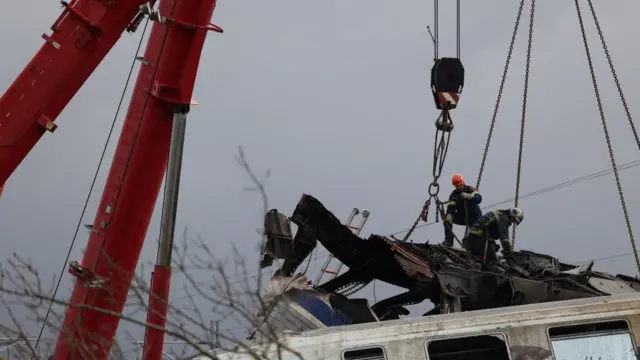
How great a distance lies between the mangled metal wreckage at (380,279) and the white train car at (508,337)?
1.75 m

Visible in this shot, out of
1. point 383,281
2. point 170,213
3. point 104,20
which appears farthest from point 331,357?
point 104,20

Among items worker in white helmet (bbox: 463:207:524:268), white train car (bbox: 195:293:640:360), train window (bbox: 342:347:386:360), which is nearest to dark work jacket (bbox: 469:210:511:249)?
worker in white helmet (bbox: 463:207:524:268)

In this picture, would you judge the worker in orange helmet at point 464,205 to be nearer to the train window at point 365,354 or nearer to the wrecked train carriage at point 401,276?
the wrecked train carriage at point 401,276

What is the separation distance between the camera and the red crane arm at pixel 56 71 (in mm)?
7828

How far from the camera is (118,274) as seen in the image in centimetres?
758

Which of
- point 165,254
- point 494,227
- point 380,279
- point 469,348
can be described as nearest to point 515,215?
point 494,227

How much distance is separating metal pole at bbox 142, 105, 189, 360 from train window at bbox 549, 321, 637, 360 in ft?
Answer: 10.3

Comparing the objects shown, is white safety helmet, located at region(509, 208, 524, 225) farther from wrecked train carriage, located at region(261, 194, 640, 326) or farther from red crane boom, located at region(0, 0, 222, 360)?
red crane boom, located at region(0, 0, 222, 360)

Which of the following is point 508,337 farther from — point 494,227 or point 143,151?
point 494,227

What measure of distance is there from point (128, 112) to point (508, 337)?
4.32 m

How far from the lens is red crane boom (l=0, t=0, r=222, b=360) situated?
7.73m

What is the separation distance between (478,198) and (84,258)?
7389 mm

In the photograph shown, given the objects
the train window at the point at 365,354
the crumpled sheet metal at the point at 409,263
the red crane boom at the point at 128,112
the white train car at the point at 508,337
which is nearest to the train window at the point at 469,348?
the white train car at the point at 508,337

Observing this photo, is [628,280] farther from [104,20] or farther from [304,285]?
[104,20]
